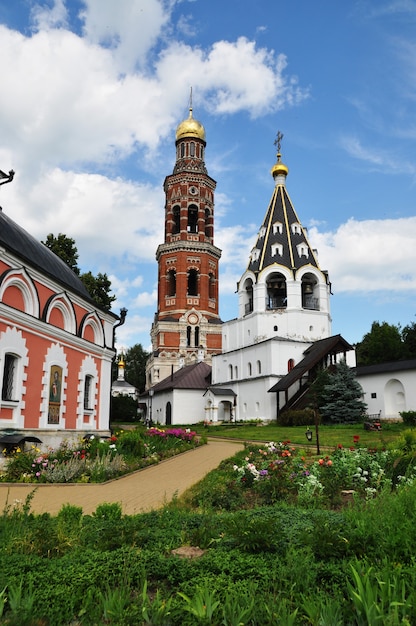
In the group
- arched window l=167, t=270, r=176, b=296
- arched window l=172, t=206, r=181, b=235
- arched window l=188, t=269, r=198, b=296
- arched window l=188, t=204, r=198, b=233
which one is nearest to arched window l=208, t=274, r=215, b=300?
arched window l=188, t=269, r=198, b=296

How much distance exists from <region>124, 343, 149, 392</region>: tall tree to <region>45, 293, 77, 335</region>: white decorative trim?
6062 centimetres

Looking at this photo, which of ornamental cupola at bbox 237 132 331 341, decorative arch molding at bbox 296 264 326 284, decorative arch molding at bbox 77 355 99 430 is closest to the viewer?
decorative arch molding at bbox 77 355 99 430

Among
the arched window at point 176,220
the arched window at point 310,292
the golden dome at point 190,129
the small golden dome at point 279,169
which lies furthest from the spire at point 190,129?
the arched window at point 310,292

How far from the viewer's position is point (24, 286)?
559 inches

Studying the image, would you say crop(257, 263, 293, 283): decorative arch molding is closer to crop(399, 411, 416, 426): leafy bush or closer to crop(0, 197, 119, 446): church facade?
crop(399, 411, 416, 426): leafy bush

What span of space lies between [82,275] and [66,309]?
616 inches

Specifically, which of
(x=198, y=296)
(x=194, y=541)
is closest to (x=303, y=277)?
(x=198, y=296)

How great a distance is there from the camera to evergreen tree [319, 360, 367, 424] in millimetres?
29656

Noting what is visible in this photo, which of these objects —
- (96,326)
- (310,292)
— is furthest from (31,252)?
(310,292)

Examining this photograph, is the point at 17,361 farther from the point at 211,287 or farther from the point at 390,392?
the point at 211,287

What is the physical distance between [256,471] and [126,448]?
6.33m

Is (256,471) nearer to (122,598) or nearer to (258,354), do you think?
(122,598)

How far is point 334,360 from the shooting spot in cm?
3581

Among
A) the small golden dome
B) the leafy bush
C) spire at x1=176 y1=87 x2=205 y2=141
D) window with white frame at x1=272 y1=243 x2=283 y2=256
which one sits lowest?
the leafy bush
